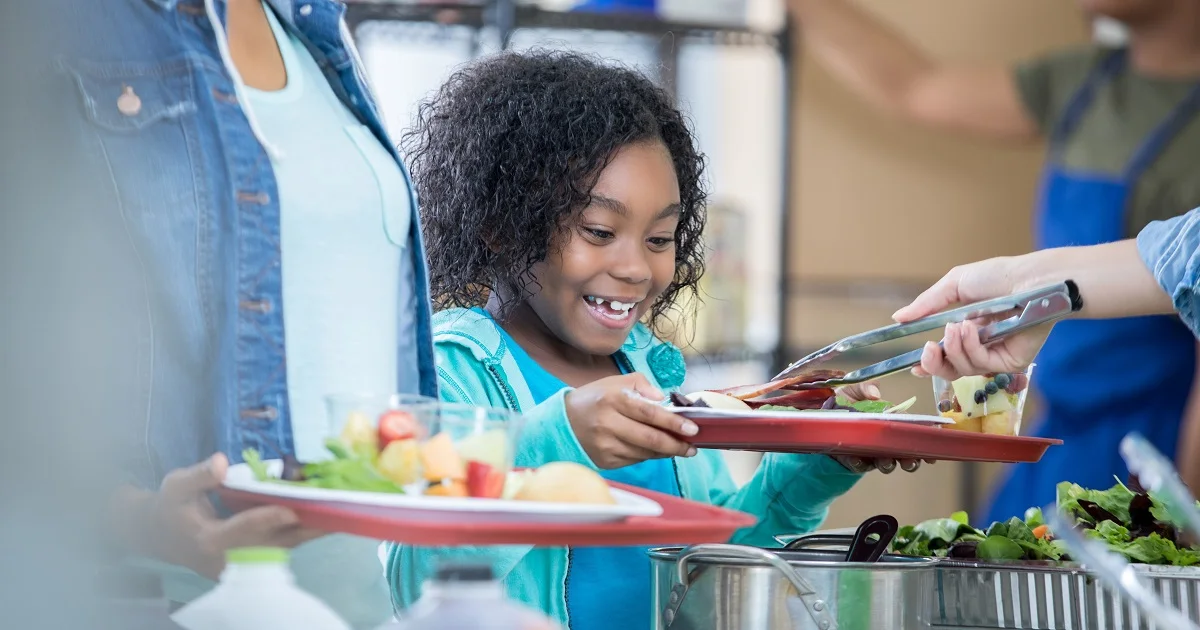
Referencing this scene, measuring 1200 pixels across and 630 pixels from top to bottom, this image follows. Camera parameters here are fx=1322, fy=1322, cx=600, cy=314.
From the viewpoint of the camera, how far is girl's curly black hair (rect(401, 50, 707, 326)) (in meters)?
1.51

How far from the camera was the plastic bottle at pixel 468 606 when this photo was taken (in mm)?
615

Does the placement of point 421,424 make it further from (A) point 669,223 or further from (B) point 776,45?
(B) point 776,45

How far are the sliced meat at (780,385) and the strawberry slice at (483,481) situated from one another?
1.91 ft

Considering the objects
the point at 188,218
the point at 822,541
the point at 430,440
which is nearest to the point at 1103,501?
the point at 822,541

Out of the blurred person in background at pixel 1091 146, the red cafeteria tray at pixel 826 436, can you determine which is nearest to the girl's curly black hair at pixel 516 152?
the red cafeteria tray at pixel 826 436

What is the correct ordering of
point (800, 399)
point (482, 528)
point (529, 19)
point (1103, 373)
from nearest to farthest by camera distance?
point (482, 528), point (800, 399), point (529, 19), point (1103, 373)

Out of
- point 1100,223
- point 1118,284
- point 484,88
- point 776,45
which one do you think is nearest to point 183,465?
point 484,88

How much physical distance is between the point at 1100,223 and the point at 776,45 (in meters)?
0.74

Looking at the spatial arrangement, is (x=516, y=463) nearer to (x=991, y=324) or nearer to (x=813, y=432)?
(x=813, y=432)

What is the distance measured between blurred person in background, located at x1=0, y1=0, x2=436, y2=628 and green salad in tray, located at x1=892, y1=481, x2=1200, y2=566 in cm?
53

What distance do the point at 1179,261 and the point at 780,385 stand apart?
412mm

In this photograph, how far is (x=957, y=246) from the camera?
3.18m

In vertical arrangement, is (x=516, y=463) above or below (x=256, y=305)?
below

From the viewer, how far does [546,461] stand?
3.80 ft
